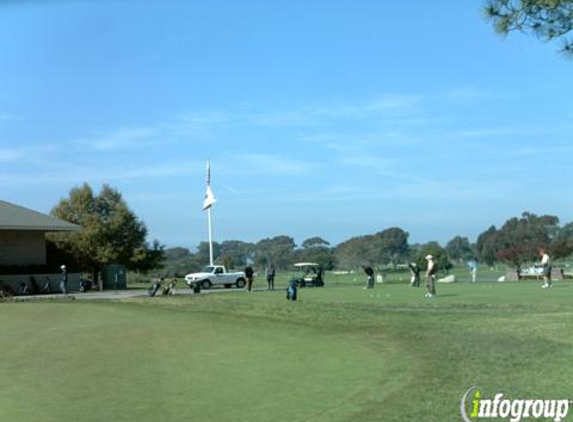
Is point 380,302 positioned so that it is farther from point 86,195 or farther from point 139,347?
point 86,195

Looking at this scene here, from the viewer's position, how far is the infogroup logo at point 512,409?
8.19 meters

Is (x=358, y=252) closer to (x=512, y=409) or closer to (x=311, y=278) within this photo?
(x=311, y=278)

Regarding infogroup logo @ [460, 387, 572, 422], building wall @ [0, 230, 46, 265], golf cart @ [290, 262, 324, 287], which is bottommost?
infogroup logo @ [460, 387, 572, 422]

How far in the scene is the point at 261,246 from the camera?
174750mm

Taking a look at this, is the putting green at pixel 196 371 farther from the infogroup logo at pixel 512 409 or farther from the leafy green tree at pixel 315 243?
the leafy green tree at pixel 315 243

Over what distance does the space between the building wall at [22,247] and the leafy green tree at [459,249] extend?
110068 millimetres

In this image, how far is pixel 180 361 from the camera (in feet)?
43.9

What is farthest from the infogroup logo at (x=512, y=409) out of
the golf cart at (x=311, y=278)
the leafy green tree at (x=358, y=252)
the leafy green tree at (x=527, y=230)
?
the leafy green tree at (x=358, y=252)

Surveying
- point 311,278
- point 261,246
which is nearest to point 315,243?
point 261,246

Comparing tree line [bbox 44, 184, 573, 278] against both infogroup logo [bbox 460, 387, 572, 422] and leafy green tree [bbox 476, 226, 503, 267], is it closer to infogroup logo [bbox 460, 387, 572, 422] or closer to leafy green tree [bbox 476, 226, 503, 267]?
leafy green tree [bbox 476, 226, 503, 267]

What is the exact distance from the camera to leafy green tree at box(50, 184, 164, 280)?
211 ft

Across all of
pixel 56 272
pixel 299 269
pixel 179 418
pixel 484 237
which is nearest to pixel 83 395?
pixel 179 418

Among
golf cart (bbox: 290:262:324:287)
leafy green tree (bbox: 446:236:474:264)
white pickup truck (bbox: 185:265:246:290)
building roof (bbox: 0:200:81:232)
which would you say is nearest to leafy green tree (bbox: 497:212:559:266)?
leafy green tree (bbox: 446:236:474:264)

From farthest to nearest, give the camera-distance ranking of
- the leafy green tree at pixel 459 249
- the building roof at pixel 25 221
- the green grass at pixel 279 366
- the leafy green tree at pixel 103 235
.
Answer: the leafy green tree at pixel 459 249 < the leafy green tree at pixel 103 235 < the building roof at pixel 25 221 < the green grass at pixel 279 366
